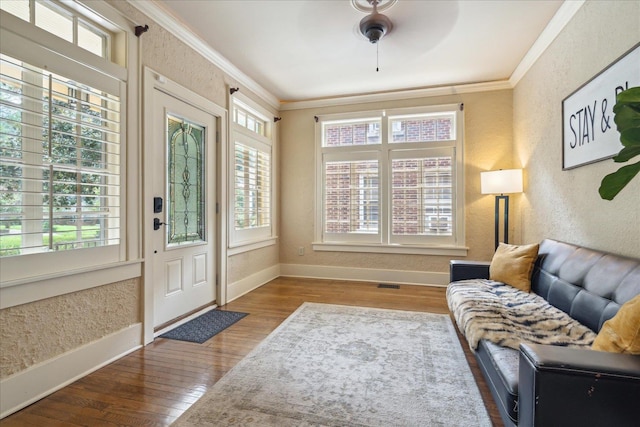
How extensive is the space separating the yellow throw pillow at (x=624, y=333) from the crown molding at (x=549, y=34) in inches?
94.9

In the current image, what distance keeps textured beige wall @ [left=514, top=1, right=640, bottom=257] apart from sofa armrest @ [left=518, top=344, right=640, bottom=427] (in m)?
1.21

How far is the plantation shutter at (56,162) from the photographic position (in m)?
1.62

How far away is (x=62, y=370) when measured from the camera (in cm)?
187

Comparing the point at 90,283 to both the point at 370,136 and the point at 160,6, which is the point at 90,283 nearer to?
the point at 160,6

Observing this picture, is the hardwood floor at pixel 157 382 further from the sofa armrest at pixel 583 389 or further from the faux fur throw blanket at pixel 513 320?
the sofa armrest at pixel 583 389

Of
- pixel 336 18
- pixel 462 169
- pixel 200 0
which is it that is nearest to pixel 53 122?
pixel 200 0

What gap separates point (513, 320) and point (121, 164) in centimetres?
277

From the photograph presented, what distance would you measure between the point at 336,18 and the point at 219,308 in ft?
9.96

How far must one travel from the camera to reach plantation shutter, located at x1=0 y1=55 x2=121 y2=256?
5.33 ft

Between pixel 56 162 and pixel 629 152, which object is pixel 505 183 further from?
pixel 56 162

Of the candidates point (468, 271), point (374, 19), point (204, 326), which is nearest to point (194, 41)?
point (374, 19)

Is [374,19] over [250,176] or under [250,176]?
over

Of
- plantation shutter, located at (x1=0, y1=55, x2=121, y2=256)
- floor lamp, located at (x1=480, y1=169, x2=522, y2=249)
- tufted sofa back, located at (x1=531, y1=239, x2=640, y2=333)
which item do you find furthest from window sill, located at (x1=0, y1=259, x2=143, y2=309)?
floor lamp, located at (x1=480, y1=169, x2=522, y2=249)

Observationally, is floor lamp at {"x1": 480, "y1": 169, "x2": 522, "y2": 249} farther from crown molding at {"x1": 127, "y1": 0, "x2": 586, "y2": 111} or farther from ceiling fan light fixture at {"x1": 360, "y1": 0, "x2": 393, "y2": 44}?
ceiling fan light fixture at {"x1": 360, "y1": 0, "x2": 393, "y2": 44}
